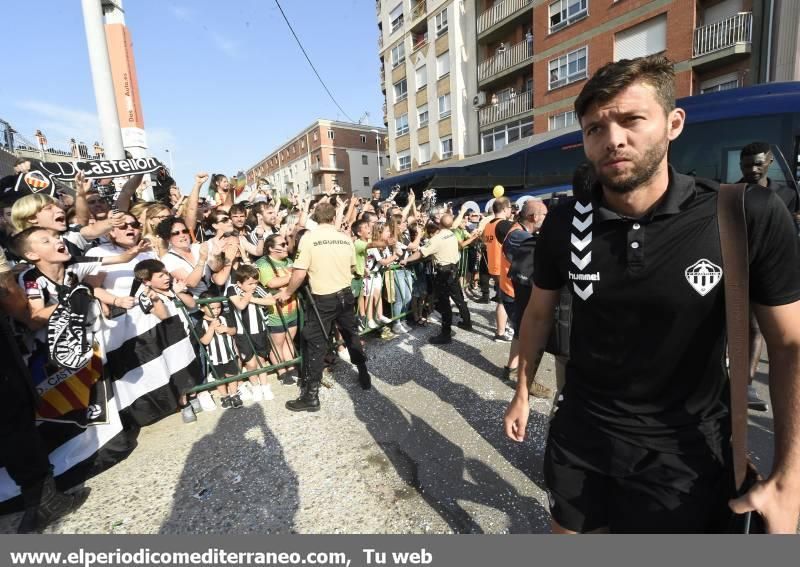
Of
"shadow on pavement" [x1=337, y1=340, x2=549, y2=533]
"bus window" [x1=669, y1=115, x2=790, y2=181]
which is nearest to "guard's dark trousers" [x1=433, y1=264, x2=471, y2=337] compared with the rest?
"shadow on pavement" [x1=337, y1=340, x2=549, y2=533]

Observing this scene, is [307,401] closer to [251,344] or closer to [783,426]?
[251,344]

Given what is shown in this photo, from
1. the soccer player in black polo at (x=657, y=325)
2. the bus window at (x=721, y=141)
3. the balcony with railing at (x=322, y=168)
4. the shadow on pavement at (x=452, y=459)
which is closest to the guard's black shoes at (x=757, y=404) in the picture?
the shadow on pavement at (x=452, y=459)

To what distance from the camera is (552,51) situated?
20859mm

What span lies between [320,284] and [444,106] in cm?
2819

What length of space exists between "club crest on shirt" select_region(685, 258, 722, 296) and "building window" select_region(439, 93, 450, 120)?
29778 mm

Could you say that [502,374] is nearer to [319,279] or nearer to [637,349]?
[319,279]

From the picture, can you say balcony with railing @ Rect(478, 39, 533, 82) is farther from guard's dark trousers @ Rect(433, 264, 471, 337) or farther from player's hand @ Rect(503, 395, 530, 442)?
player's hand @ Rect(503, 395, 530, 442)

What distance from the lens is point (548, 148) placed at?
13.6 m

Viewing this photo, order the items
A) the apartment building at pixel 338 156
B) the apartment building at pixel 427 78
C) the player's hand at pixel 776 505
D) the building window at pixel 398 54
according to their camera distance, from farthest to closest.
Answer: the apartment building at pixel 338 156
the building window at pixel 398 54
the apartment building at pixel 427 78
the player's hand at pixel 776 505

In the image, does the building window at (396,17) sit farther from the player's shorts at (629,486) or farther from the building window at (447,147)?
the player's shorts at (629,486)

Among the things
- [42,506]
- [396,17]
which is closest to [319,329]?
[42,506]

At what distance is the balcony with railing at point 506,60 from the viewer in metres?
22.8

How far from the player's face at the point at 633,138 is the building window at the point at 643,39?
19223 mm

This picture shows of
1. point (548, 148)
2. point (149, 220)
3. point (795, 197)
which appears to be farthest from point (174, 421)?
point (548, 148)
